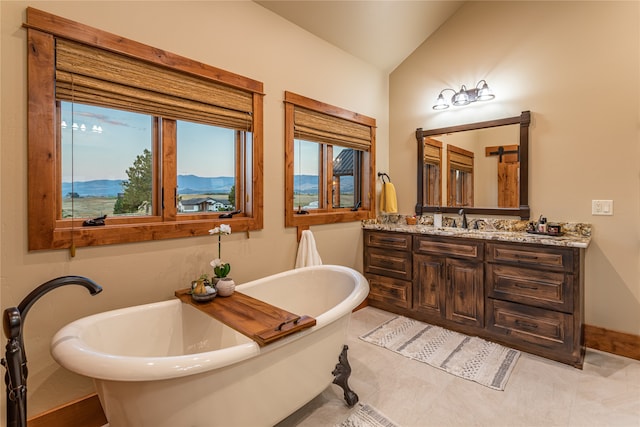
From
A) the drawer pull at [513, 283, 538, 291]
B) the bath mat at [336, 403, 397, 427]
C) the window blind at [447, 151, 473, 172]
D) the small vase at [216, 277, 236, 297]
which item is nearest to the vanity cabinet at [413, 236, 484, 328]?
the drawer pull at [513, 283, 538, 291]

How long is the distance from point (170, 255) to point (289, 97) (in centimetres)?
163

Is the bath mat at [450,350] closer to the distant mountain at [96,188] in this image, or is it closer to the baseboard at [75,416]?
the baseboard at [75,416]

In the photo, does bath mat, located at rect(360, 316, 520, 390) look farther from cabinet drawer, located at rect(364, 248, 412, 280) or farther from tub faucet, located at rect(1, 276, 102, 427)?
tub faucet, located at rect(1, 276, 102, 427)

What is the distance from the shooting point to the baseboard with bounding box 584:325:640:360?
2410 millimetres

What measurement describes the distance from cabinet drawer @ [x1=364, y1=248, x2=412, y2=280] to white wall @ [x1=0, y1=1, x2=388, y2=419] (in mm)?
206

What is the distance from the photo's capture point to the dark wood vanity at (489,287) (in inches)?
89.6

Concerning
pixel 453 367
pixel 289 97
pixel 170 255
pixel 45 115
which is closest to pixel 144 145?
pixel 45 115

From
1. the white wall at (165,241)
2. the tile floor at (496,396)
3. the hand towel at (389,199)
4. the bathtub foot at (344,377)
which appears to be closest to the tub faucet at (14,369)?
the white wall at (165,241)

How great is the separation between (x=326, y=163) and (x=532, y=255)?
2026 millimetres

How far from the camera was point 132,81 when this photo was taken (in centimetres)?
191

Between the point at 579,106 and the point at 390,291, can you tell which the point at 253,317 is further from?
the point at 579,106

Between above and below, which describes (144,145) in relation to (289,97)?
below

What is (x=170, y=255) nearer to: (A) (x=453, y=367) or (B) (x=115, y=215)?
(B) (x=115, y=215)

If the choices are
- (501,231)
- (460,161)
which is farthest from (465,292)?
(460,161)
